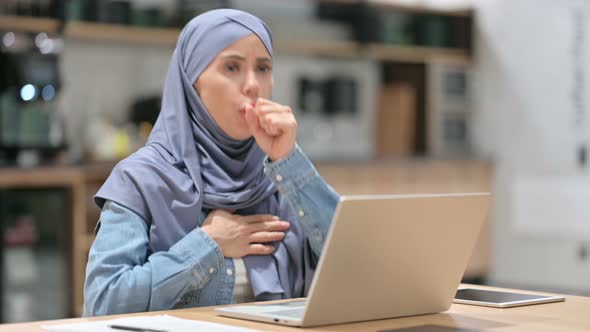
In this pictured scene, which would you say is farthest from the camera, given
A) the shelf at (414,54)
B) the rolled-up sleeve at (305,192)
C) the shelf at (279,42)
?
the shelf at (414,54)

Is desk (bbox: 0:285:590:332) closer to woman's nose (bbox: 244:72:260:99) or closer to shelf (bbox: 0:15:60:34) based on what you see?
woman's nose (bbox: 244:72:260:99)

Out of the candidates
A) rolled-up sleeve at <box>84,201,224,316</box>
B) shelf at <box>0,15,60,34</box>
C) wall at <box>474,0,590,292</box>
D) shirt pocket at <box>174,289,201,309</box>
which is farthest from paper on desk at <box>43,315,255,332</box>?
wall at <box>474,0,590,292</box>

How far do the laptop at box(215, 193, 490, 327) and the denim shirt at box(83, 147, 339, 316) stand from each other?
217 mm

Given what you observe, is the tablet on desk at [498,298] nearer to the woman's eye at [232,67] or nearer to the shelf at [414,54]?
the woman's eye at [232,67]

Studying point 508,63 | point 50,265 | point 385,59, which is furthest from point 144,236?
point 508,63

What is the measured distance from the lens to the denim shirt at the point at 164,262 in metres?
1.71

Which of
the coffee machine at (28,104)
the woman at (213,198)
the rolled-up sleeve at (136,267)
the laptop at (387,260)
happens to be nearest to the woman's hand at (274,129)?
the woman at (213,198)

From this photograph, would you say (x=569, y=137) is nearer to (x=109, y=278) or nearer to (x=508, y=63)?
(x=508, y=63)

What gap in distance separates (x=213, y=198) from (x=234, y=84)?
24 cm

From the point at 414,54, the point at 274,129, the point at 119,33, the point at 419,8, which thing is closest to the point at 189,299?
the point at 274,129

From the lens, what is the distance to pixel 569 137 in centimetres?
634

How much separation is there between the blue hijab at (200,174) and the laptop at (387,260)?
0.35m

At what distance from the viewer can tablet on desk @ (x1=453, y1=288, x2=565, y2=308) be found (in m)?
1.67

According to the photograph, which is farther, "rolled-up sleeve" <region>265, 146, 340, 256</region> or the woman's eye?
the woman's eye
